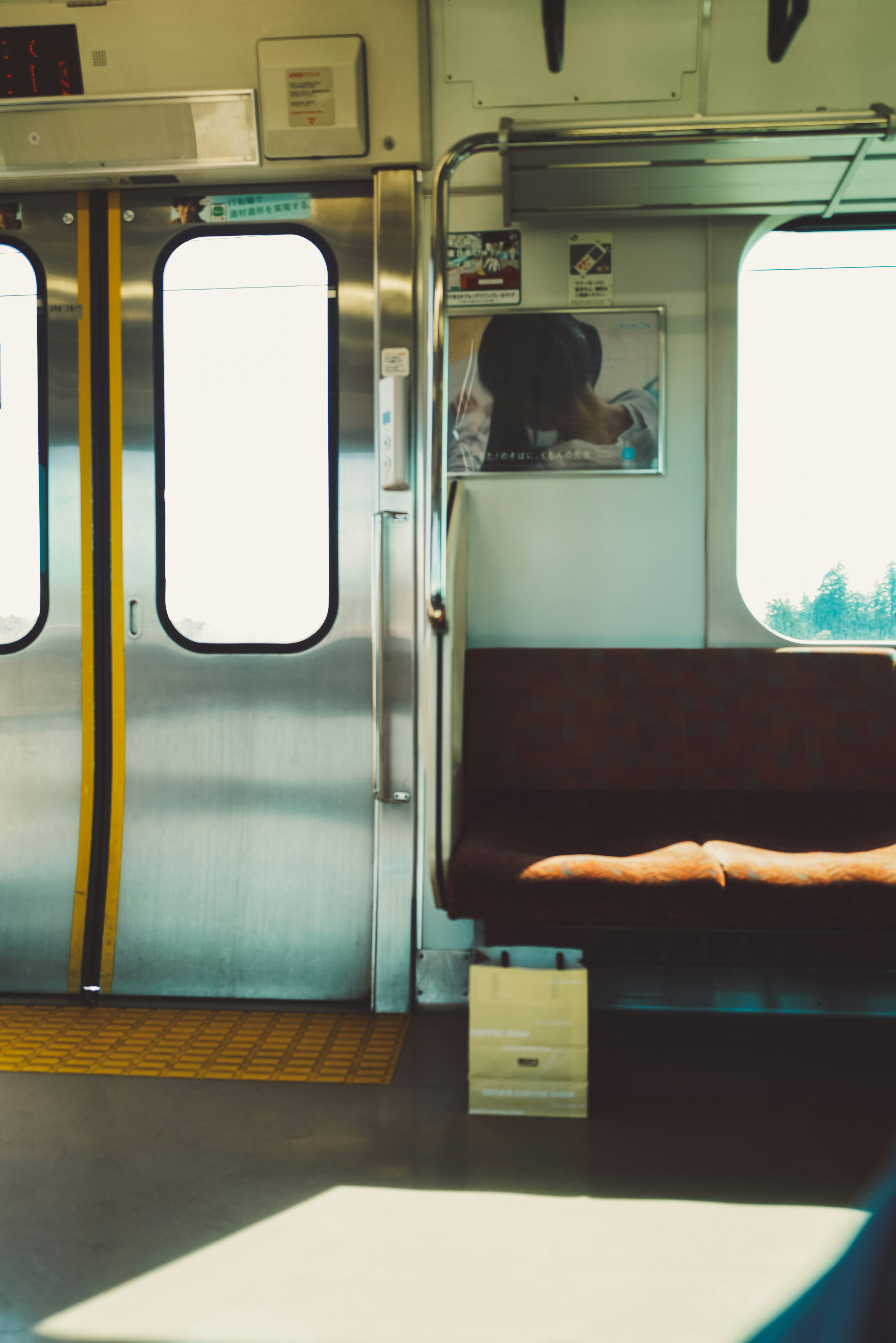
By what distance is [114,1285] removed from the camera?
164 cm

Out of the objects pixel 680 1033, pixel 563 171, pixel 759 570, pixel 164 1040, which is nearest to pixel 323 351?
pixel 563 171

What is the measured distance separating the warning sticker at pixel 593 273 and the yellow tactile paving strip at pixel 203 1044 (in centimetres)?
235

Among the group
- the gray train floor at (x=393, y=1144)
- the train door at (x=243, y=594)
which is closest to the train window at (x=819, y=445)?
the train door at (x=243, y=594)

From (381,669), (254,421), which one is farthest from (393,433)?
(381,669)

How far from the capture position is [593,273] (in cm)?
293

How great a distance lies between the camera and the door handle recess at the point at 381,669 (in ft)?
9.75

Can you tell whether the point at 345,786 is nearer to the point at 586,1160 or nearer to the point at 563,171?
the point at 586,1160

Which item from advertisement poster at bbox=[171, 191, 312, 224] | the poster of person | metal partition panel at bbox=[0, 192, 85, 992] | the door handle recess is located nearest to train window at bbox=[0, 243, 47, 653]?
metal partition panel at bbox=[0, 192, 85, 992]

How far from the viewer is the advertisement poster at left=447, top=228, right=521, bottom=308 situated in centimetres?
294

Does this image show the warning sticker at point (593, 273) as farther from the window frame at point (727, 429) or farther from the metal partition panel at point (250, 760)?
the metal partition panel at point (250, 760)

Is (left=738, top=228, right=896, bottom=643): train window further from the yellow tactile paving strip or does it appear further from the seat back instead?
the yellow tactile paving strip

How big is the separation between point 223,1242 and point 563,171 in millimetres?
2753

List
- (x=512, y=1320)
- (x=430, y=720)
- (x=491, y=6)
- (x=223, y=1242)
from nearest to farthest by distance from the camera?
(x=512, y=1320) < (x=223, y=1242) < (x=430, y=720) < (x=491, y=6)

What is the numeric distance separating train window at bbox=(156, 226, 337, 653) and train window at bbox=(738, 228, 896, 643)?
1.39 meters
